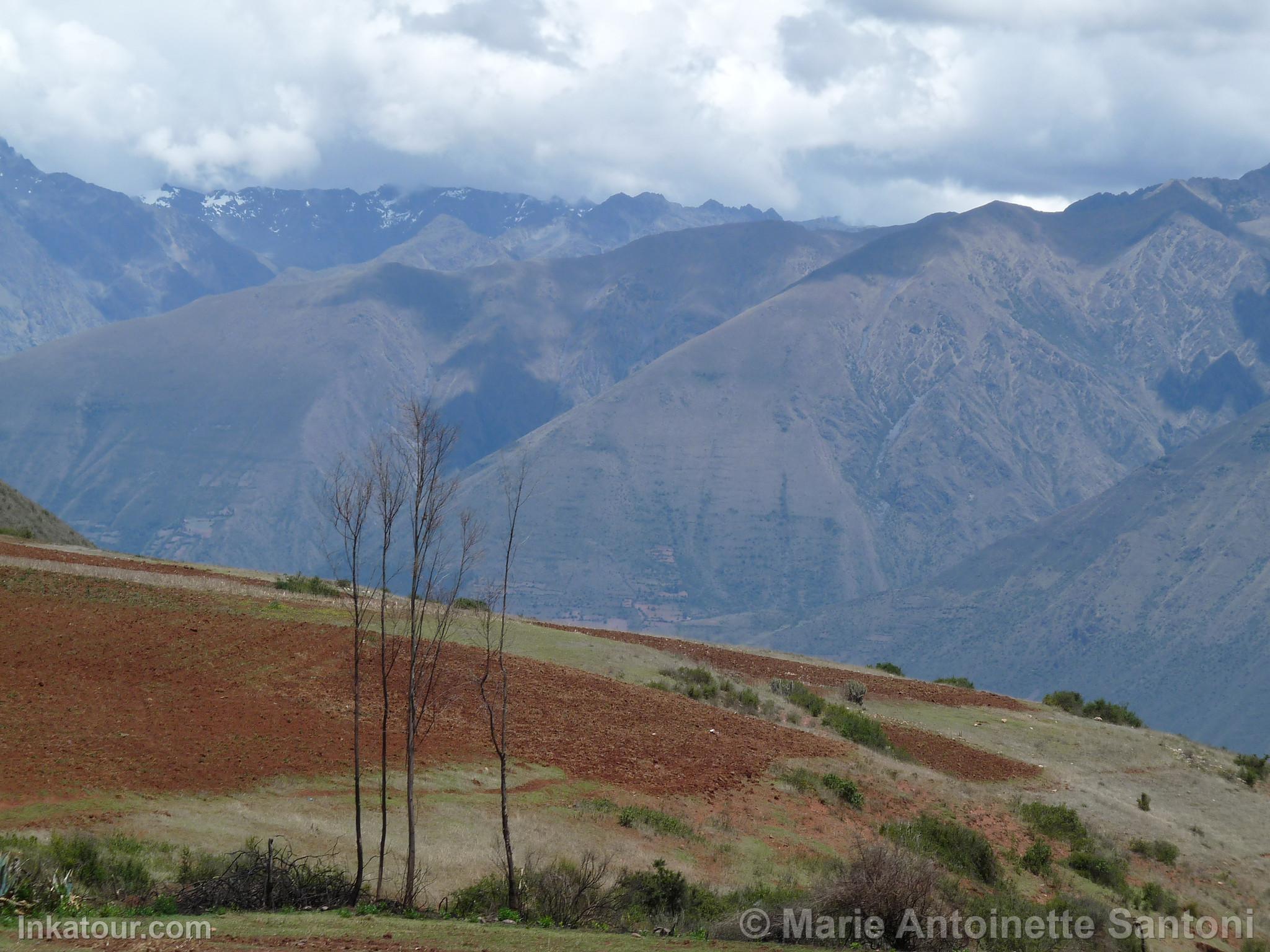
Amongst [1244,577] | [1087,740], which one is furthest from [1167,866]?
[1244,577]

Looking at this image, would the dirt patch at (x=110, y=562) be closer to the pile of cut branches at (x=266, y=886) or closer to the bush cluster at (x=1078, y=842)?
the pile of cut branches at (x=266, y=886)

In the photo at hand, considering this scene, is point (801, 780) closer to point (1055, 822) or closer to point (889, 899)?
point (1055, 822)

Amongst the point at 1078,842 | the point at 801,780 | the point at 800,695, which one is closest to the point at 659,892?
the point at 801,780

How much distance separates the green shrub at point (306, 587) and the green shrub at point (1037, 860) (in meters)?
26.3

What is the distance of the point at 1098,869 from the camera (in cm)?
2753

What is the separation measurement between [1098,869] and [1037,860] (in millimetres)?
1812

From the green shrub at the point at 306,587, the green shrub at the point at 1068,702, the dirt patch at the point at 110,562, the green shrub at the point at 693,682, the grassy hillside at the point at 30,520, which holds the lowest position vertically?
the green shrub at the point at 1068,702

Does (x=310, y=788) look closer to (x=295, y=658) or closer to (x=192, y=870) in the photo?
(x=192, y=870)

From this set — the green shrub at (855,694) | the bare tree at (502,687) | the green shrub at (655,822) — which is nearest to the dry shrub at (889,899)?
the bare tree at (502,687)

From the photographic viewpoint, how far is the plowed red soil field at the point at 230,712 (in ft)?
76.7

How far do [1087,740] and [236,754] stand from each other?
104ft

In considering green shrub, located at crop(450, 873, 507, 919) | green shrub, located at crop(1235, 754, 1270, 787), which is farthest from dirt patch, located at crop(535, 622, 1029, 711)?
green shrub, located at crop(450, 873, 507, 919)

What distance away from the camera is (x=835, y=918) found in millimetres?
17938

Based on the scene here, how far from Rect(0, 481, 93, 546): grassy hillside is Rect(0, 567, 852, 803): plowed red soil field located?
32.2 m
